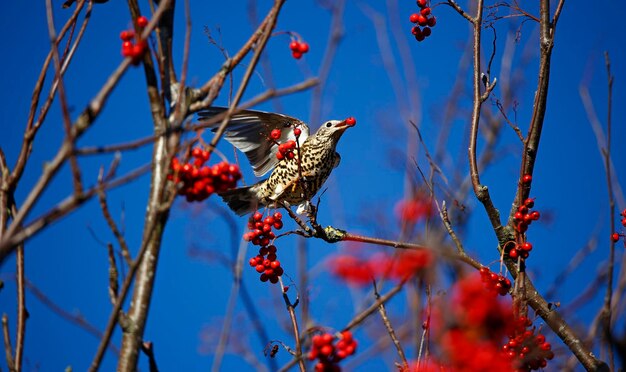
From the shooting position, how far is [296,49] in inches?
92.2

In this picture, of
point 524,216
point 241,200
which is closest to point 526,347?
point 524,216

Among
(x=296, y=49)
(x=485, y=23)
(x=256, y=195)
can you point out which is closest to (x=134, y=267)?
(x=296, y=49)

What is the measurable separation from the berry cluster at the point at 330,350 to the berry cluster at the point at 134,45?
0.80 meters

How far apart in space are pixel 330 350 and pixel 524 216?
1.53 metres

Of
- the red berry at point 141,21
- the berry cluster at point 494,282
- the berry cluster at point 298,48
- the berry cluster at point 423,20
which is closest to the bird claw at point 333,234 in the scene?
the berry cluster at point 494,282

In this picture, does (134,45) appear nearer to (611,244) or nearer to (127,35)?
(127,35)

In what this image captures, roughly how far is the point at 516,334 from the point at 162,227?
142cm

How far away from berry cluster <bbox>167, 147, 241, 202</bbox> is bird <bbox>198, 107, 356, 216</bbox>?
2.63 meters

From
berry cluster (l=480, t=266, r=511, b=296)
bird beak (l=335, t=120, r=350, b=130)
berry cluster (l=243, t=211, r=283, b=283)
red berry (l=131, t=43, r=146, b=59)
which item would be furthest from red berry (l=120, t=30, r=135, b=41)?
bird beak (l=335, t=120, r=350, b=130)

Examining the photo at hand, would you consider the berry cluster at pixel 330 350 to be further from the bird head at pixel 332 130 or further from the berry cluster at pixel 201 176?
the bird head at pixel 332 130

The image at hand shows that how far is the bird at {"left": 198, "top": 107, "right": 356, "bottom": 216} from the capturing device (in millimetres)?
4723

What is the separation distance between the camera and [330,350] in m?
1.58

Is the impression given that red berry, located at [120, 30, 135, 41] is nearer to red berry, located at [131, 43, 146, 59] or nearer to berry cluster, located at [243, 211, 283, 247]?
red berry, located at [131, 43, 146, 59]

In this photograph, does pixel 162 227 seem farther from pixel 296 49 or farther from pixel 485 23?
pixel 485 23
